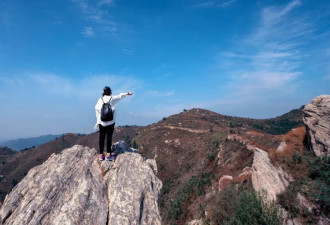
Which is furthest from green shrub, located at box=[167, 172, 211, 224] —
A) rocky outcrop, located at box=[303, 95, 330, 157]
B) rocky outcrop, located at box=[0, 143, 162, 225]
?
rocky outcrop, located at box=[0, 143, 162, 225]

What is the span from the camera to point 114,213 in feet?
24.5

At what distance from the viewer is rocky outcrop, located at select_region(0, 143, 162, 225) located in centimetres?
718

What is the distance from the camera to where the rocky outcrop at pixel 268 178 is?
21327 mm

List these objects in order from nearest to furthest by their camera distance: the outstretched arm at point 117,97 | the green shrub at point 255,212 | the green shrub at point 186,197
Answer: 1. the outstretched arm at point 117,97
2. the green shrub at point 255,212
3. the green shrub at point 186,197

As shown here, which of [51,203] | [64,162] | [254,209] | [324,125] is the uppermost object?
[324,125]

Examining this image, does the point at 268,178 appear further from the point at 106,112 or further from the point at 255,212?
the point at 106,112

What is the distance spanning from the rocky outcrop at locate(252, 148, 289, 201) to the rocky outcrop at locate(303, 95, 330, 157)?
18.2ft

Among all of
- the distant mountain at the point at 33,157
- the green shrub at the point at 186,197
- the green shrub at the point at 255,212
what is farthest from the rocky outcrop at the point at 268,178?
the distant mountain at the point at 33,157

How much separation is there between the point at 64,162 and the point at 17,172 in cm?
13655

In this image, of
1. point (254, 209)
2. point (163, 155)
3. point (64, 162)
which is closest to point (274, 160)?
point (254, 209)

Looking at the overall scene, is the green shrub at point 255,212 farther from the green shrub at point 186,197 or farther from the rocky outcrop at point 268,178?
the green shrub at point 186,197

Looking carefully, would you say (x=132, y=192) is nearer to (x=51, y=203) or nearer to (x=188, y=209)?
(x=51, y=203)

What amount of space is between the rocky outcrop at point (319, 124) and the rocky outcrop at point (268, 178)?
5.53m

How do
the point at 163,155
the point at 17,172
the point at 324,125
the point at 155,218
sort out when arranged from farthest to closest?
the point at 17,172
the point at 163,155
the point at 324,125
the point at 155,218
